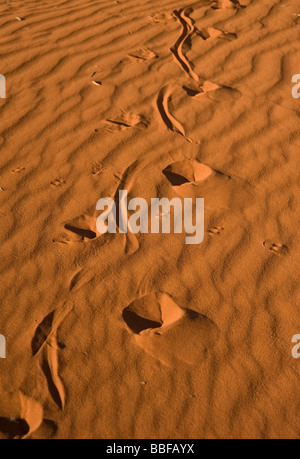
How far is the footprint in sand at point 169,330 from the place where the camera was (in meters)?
2.46

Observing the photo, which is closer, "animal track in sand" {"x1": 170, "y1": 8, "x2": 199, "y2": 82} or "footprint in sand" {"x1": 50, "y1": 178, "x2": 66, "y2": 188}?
"footprint in sand" {"x1": 50, "y1": 178, "x2": 66, "y2": 188}

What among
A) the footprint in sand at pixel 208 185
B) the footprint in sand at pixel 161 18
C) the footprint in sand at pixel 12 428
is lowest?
the footprint in sand at pixel 12 428

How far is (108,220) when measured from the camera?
3.08m

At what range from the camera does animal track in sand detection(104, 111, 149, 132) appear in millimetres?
3723

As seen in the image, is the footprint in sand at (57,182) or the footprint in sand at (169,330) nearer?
the footprint in sand at (169,330)

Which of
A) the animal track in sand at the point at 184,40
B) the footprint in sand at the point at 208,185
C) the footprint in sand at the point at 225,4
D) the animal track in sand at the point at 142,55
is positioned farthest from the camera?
the footprint in sand at the point at 225,4

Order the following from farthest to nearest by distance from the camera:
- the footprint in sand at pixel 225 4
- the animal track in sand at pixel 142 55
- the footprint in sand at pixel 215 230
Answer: the footprint in sand at pixel 225 4, the animal track in sand at pixel 142 55, the footprint in sand at pixel 215 230

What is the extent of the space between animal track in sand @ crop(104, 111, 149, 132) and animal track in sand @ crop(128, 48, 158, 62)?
0.84m

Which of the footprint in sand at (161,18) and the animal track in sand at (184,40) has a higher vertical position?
the footprint in sand at (161,18)
